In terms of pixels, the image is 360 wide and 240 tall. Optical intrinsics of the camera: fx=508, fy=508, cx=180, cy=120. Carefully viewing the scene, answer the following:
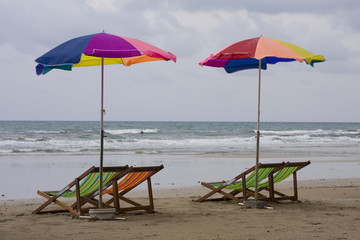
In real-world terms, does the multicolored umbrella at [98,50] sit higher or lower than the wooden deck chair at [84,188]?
higher

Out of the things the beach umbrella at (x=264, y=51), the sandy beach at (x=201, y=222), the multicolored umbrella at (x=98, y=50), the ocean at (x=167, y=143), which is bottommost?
the sandy beach at (x=201, y=222)

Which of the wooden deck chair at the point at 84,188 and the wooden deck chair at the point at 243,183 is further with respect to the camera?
the wooden deck chair at the point at 243,183

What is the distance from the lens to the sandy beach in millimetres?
5613

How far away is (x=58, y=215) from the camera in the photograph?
6938 mm

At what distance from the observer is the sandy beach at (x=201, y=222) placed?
18.4 ft

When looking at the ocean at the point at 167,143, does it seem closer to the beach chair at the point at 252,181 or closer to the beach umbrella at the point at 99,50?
the beach chair at the point at 252,181

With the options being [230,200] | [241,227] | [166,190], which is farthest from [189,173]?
[241,227]

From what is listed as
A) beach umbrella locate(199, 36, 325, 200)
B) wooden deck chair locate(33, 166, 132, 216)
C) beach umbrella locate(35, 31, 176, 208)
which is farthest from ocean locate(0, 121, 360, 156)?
beach umbrella locate(35, 31, 176, 208)

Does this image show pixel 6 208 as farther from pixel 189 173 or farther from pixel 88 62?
pixel 189 173

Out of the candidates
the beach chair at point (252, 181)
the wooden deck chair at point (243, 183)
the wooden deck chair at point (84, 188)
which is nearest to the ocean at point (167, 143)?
the beach chair at point (252, 181)

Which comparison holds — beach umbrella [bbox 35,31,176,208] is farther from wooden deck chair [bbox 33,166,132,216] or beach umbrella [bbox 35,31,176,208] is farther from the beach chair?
the beach chair

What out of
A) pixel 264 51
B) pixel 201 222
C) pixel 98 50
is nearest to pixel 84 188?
pixel 201 222

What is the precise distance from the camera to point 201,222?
6.45 meters

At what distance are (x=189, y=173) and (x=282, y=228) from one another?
7489mm
